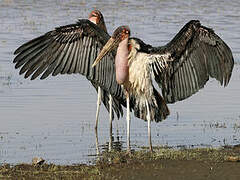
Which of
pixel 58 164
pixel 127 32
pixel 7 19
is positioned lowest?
pixel 58 164

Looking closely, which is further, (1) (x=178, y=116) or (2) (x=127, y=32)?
(1) (x=178, y=116)

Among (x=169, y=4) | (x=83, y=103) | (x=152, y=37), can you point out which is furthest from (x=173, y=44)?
(x=169, y=4)

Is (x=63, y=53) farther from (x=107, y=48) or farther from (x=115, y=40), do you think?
(x=115, y=40)

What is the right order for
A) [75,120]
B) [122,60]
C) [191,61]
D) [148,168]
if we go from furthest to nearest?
[75,120] → [191,61] → [122,60] → [148,168]

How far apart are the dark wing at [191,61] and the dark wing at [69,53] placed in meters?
0.81

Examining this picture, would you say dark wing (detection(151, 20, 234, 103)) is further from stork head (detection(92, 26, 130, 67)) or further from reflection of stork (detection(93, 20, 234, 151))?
stork head (detection(92, 26, 130, 67))

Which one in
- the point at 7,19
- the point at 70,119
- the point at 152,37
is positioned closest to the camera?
the point at 70,119

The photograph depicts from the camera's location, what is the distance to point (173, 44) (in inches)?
415

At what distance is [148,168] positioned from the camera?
8.96 meters

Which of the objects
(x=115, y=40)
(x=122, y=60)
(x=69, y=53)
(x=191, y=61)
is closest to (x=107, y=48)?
(x=115, y=40)

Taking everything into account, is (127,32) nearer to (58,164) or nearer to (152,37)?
(58,164)

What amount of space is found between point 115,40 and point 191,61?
1200mm

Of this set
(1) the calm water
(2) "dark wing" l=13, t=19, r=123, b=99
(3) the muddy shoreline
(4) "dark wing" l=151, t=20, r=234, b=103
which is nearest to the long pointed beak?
(2) "dark wing" l=13, t=19, r=123, b=99

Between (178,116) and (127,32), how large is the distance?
2.68 meters
